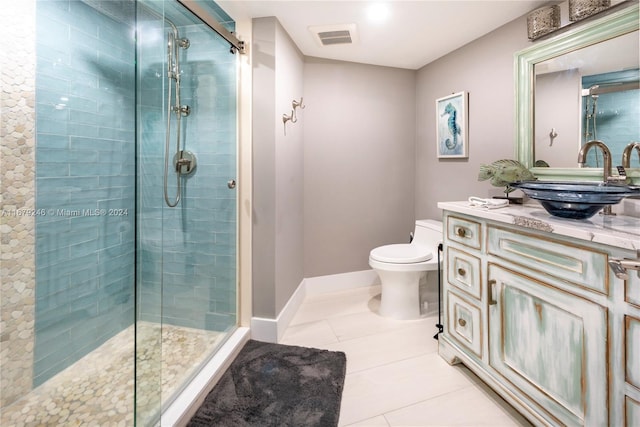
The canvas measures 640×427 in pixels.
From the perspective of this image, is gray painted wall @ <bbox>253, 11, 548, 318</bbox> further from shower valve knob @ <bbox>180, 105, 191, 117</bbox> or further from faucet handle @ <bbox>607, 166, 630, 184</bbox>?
faucet handle @ <bbox>607, 166, 630, 184</bbox>

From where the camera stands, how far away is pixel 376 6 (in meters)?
1.96

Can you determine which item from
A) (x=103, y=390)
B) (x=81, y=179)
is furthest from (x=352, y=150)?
(x=103, y=390)

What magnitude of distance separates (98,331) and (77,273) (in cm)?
30

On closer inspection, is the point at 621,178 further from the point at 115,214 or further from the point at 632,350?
the point at 115,214

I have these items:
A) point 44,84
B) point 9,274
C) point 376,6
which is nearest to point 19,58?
point 44,84

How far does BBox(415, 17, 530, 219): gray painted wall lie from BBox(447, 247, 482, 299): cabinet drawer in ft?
2.74

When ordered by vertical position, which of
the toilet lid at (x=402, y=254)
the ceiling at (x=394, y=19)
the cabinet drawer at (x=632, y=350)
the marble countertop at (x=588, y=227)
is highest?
the ceiling at (x=394, y=19)

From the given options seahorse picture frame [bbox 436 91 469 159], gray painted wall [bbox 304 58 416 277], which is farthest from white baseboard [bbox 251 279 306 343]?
seahorse picture frame [bbox 436 91 469 159]

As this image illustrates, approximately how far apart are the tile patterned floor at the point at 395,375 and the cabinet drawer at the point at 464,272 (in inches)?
19.8

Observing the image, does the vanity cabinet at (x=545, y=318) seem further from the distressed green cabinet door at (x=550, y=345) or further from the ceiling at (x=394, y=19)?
the ceiling at (x=394, y=19)

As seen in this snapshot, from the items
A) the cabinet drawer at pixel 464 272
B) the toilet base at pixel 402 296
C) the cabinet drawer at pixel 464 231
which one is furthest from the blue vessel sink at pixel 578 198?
the toilet base at pixel 402 296

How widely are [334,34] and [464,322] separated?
2149 mm

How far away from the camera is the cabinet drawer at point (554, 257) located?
3.51 feet

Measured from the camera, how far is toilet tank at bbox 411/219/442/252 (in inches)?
98.8
